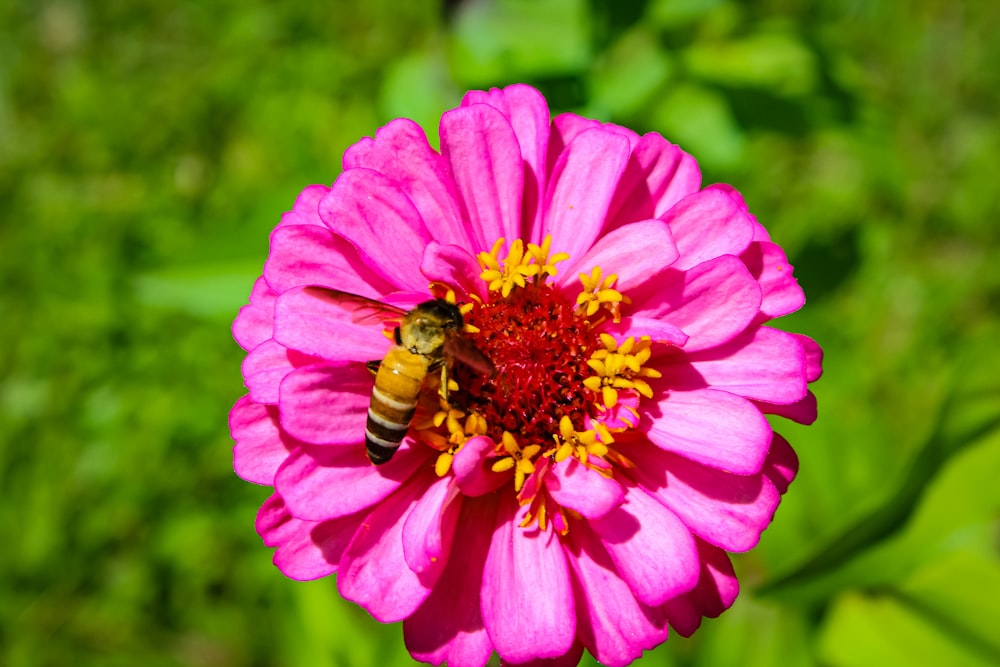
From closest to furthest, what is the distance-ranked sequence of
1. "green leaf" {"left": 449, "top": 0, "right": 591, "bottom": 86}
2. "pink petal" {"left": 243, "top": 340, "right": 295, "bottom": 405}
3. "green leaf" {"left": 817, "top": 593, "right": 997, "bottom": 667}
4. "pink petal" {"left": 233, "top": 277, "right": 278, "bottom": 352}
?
"pink petal" {"left": 243, "top": 340, "right": 295, "bottom": 405} → "pink petal" {"left": 233, "top": 277, "right": 278, "bottom": 352} → "green leaf" {"left": 817, "top": 593, "right": 997, "bottom": 667} → "green leaf" {"left": 449, "top": 0, "right": 591, "bottom": 86}

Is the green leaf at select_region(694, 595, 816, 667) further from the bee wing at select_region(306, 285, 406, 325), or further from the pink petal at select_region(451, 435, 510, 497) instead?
the bee wing at select_region(306, 285, 406, 325)

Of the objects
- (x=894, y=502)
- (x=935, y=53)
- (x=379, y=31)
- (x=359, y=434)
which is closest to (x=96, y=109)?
(x=379, y=31)

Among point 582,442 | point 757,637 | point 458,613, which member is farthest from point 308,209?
point 757,637

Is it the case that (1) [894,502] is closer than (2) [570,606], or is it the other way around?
(2) [570,606]

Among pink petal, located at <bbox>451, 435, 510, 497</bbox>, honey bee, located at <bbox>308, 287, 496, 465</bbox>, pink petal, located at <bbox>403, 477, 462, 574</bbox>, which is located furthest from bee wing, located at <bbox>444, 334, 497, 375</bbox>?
pink petal, located at <bbox>403, 477, 462, 574</bbox>

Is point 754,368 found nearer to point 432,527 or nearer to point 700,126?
point 432,527

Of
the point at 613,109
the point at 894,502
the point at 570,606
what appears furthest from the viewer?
the point at 613,109

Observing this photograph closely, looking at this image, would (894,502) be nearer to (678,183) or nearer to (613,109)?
(678,183)
